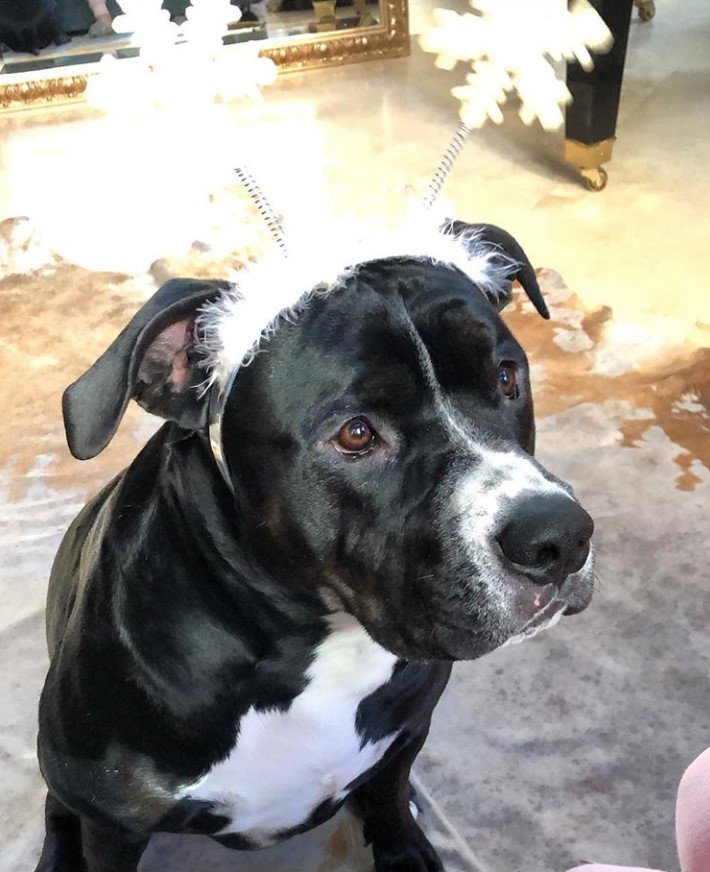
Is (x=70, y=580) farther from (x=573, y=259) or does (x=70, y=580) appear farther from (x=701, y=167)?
(x=701, y=167)

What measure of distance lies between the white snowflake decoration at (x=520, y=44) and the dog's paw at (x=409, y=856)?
3.19ft

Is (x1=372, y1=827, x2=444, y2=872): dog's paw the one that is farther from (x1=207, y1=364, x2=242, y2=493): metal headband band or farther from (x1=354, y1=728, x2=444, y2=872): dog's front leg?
(x1=207, y1=364, x2=242, y2=493): metal headband band

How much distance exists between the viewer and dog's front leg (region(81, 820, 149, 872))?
1.23 meters

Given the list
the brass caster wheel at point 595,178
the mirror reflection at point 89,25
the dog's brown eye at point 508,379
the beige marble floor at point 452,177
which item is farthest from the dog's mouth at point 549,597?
the mirror reflection at point 89,25

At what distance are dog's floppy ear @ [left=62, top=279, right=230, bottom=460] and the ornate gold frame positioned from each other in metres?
3.67

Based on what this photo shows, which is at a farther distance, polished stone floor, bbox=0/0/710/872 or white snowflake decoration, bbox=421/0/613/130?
polished stone floor, bbox=0/0/710/872

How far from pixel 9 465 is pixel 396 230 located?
1425mm

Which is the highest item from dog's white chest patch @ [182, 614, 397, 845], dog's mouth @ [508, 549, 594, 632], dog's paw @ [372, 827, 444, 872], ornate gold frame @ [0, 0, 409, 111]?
dog's mouth @ [508, 549, 594, 632]

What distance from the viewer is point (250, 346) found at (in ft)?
3.51

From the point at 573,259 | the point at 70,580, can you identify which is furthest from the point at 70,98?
the point at 70,580

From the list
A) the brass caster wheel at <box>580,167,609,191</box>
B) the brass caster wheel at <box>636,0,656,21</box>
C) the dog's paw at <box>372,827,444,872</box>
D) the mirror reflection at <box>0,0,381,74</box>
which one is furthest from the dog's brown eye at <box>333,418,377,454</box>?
the brass caster wheel at <box>636,0,656,21</box>

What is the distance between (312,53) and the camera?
182 inches

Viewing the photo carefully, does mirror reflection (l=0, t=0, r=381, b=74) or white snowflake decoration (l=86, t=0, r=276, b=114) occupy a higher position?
white snowflake decoration (l=86, t=0, r=276, b=114)

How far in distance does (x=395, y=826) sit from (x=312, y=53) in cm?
390
